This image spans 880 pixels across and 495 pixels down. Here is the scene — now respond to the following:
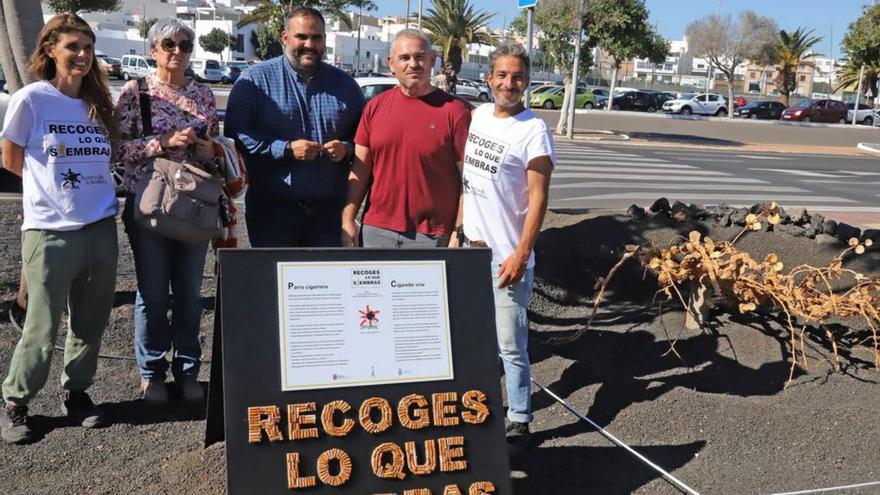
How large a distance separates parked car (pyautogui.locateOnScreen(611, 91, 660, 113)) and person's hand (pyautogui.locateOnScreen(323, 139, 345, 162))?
146ft

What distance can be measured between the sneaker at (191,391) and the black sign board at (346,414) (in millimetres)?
935

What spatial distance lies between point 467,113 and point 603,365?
74.6 inches

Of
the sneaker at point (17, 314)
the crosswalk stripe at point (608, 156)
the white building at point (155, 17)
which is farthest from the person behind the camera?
the white building at point (155, 17)

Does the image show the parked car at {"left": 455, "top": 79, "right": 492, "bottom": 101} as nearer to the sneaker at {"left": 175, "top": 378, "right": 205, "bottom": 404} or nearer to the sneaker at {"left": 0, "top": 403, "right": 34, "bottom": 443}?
the sneaker at {"left": 175, "top": 378, "right": 205, "bottom": 404}

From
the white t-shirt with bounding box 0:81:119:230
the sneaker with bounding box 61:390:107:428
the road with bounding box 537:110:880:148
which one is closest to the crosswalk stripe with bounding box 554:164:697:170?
the road with bounding box 537:110:880:148

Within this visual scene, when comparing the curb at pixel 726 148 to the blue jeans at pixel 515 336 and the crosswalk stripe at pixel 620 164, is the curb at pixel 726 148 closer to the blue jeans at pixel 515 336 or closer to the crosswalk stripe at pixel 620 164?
the crosswalk stripe at pixel 620 164

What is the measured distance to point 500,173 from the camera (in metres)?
3.61

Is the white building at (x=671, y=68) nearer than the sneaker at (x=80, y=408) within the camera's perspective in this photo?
No

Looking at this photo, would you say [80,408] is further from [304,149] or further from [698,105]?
[698,105]

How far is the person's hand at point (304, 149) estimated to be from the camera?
3926 mm

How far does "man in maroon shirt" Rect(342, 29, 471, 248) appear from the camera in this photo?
12.4 ft

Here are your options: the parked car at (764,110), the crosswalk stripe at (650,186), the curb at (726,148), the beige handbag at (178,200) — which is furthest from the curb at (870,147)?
the beige handbag at (178,200)

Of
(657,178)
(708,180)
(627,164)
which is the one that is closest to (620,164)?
(627,164)

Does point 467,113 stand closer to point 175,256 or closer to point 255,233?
point 255,233
